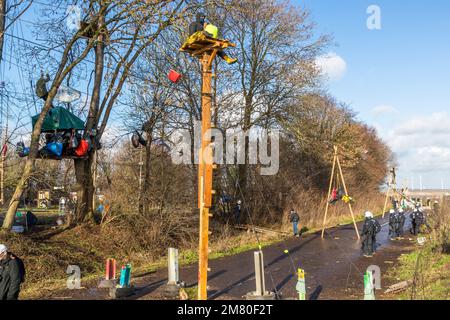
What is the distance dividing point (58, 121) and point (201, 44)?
33.8ft

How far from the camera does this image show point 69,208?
20891 mm

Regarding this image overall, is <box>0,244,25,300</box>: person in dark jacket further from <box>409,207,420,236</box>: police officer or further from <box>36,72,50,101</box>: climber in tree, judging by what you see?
<box>409,207,420,236</box>: police officer

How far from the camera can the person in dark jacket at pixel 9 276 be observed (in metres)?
8.17

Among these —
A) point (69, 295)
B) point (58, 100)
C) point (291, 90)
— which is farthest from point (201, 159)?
point (291, 90)

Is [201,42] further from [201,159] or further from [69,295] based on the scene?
[69,295]

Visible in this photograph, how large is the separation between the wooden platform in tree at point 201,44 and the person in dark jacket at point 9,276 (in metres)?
5.03

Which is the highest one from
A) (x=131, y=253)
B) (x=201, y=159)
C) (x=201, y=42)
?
(x=201, y=42)

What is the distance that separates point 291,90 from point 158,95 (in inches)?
330

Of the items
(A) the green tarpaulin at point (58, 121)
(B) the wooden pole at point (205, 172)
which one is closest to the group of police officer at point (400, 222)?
(A) the green tarpaulin at point (58, 121)

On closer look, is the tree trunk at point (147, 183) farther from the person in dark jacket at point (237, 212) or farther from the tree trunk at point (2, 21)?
the tree trunk at point (2, 21)

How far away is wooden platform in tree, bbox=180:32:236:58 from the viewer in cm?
825

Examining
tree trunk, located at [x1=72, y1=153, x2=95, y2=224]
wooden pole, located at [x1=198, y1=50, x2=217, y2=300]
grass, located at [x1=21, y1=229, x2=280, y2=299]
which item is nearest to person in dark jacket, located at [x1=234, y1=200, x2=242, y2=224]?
grass, located at [x1=21, y1=229, x2=280, y2=299]

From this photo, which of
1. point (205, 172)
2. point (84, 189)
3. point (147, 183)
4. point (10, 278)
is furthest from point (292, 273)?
point (84, 189)

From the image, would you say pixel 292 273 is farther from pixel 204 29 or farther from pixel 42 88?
pixel 42 88
